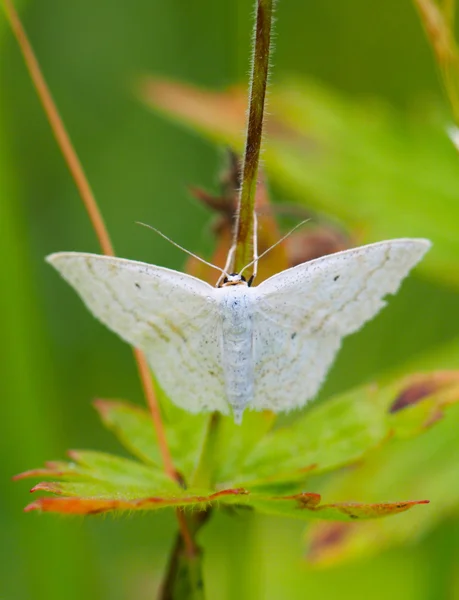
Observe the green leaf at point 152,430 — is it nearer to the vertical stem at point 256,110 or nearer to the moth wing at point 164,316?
the moth wing at point 164,316

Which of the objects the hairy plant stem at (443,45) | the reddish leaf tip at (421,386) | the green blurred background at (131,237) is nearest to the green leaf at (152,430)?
the reddish leaf tip at (421,386)

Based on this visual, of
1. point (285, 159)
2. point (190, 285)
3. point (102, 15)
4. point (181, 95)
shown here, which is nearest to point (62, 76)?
point (102, 15)

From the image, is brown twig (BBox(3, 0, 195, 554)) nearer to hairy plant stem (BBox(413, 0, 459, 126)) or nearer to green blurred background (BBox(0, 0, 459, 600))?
green blurred background (BBox(0, 0, 459, 600))

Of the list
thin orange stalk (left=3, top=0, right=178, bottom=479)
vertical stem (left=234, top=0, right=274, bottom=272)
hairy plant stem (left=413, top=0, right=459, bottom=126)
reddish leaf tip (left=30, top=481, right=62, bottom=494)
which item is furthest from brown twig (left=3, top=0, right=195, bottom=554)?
hairy plant stem (left=413, top=0, right=459, bottom=126)

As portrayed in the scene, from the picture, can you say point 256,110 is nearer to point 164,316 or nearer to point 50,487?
point 164,316

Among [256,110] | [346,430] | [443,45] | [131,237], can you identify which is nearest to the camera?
[256,110]

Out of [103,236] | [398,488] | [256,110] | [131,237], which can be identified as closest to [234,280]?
[103,236]

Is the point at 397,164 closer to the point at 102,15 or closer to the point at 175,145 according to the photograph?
the point at 175,145
